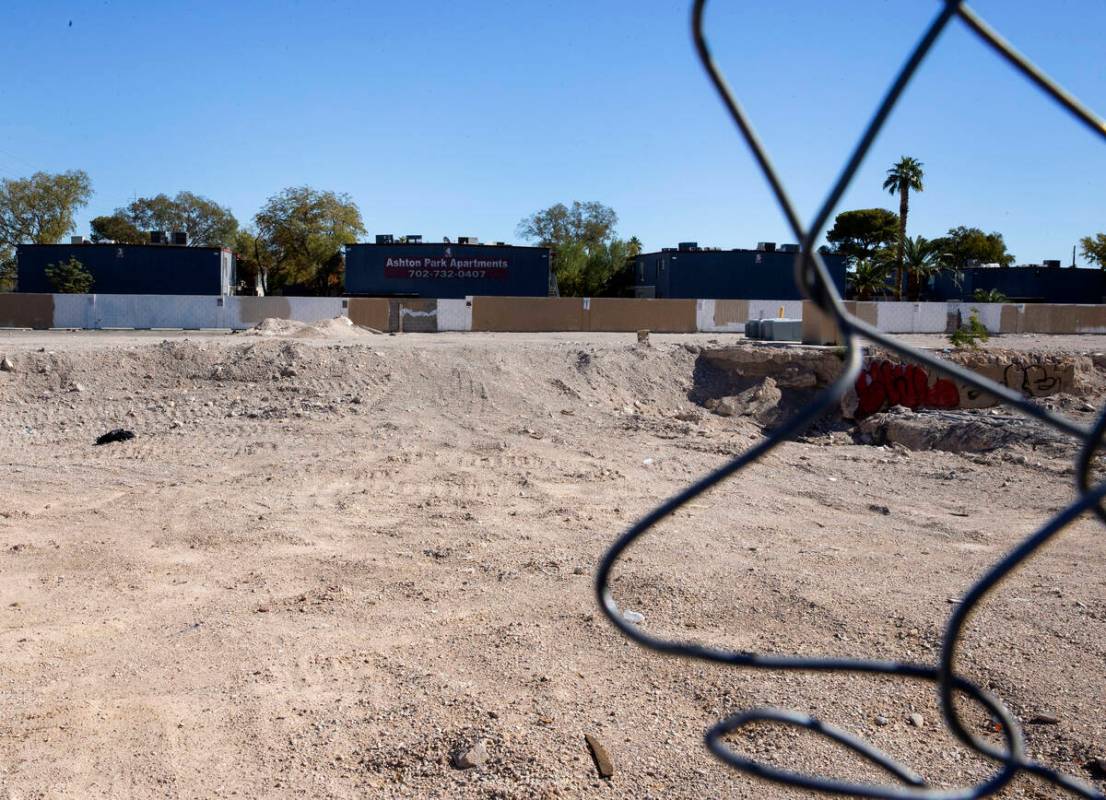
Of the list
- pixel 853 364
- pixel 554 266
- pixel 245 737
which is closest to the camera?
pixel 853 364

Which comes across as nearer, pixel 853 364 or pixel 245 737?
pixel 853 364

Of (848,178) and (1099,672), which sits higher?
Result: (848,178)

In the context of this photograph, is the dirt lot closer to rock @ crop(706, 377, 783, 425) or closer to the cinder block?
rock @ crop(706, 377, 783, 425)

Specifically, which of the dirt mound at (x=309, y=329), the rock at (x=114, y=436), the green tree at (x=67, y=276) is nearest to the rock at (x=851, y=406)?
the rock at (x=114, y=436)

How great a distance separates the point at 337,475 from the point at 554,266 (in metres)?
46.7

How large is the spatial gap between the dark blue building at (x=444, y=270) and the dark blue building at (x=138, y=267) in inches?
274

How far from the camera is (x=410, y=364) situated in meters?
18.7

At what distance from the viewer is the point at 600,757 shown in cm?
491

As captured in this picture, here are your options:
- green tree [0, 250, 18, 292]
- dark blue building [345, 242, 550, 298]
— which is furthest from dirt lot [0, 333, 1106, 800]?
green tree [0, 250, 18, 292]

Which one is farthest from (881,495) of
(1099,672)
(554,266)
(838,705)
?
(554,266)

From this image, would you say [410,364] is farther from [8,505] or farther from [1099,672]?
[1099,672]

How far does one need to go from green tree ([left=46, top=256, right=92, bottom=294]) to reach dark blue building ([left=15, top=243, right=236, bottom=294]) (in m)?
0.92

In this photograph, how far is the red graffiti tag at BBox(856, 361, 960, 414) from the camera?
737 inches

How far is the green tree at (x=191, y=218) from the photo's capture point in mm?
68188
